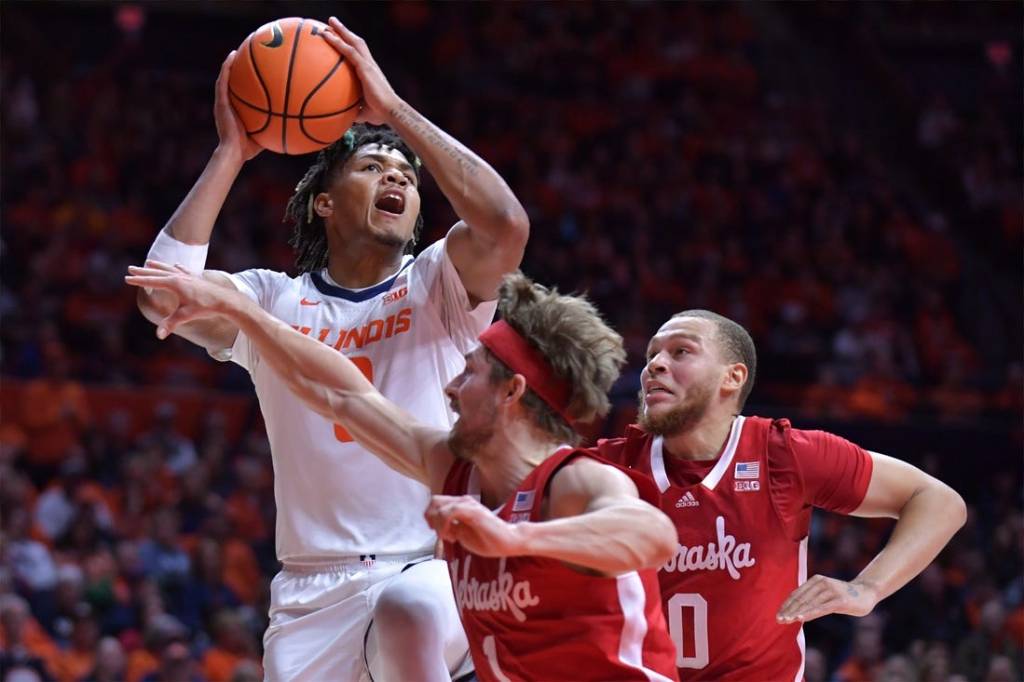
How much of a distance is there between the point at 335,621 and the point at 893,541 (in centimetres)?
180

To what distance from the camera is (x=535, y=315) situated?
3.62 meters

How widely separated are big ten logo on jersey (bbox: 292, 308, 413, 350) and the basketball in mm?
601

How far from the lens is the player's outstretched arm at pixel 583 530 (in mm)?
3072

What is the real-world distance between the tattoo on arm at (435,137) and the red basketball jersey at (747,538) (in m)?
1.14

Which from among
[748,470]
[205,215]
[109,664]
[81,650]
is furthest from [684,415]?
[81,650]

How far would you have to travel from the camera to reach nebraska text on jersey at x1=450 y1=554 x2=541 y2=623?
3.49 meters

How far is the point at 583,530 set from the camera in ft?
10.3

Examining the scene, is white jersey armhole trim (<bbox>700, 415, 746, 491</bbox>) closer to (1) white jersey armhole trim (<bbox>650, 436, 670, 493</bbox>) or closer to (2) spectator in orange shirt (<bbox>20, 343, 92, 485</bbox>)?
(1) white jersey armhole trim (<bbox>650, 436, 670, 493</bbox>)

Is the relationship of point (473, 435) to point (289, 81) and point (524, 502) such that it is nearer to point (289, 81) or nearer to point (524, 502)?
point (524, 502)

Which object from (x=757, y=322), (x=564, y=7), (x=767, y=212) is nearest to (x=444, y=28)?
(x=564, y=7)

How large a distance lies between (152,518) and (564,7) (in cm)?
1077

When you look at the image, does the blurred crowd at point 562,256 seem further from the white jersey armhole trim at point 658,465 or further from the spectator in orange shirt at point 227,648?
the white jersey armhole trim at point 658,465

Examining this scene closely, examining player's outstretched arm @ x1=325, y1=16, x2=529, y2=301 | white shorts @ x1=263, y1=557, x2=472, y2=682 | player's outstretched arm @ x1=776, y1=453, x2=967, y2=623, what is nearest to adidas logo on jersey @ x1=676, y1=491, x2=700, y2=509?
player's outstretched arm @ x1=776, y1=453, x2=967, y2=623

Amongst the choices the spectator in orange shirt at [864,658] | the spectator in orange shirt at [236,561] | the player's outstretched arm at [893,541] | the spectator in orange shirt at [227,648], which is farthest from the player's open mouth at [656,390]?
the spectator in orange shirt at [236,561]
